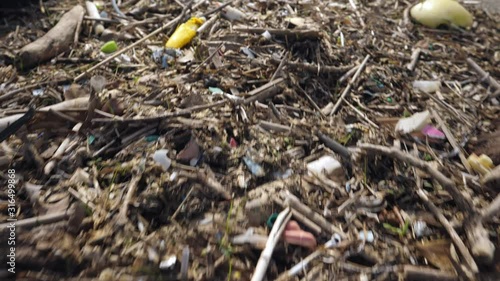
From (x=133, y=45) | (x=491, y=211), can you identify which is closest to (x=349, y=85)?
(x=491, y=211)

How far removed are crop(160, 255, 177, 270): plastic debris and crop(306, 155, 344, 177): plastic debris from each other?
2.89ft

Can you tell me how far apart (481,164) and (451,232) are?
2.16 feet

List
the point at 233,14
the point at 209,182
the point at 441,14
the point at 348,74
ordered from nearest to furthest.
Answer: the point at 209,182 → the point at 348,74 → the point at 233,14 → the point at 441,14

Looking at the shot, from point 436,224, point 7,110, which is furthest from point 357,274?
point 7,110

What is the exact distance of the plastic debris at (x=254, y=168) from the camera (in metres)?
1.99

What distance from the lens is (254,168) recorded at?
2.00m

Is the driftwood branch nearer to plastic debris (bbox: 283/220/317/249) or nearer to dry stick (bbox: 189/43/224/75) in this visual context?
dry stick (bbox: 189/43/224/75)

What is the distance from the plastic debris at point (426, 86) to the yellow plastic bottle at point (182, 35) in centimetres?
191

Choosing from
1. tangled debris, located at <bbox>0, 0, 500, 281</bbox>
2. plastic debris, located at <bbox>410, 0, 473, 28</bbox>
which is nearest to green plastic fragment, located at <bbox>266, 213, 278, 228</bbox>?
tangled debris, located at <bbox>0, 0, 500, 281</bbox>

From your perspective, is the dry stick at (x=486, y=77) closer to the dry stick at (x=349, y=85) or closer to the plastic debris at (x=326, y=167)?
the dry stick at (x=349, y=85)

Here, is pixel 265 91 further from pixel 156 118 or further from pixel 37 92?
pixel 37 92

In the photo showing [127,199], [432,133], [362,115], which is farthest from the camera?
[362,115]

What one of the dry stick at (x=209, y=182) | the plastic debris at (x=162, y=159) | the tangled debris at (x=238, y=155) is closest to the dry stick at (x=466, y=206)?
the tangled debris at (x=238, y=155)

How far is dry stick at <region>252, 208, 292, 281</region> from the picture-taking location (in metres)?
1.56
